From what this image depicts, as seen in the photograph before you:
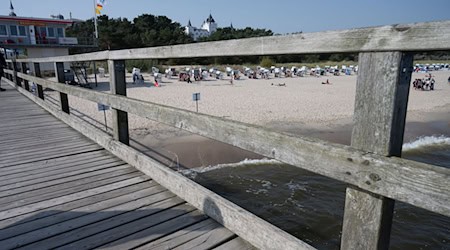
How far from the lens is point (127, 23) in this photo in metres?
57.8

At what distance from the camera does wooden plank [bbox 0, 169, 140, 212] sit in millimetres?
2447

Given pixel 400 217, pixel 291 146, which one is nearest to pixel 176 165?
pixel 400 217

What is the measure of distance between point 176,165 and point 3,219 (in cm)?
586

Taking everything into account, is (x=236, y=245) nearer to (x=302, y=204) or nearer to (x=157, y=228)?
(x=157, y=228)

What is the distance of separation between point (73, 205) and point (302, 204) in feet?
15.8

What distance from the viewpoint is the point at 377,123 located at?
114 centimetres

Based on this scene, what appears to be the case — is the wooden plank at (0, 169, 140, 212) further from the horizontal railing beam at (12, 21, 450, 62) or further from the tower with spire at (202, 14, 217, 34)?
the tower with spire at (202, 14, 217, 34)

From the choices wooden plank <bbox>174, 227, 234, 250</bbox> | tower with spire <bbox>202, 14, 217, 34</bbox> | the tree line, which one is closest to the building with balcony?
the tree line

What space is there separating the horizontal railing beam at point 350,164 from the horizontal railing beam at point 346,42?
409 millimetres

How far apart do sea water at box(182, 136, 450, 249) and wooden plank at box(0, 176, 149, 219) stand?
3473 millimetres

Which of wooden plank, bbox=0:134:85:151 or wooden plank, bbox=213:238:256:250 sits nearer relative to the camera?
wooden plank, bbox=213:238:256:250

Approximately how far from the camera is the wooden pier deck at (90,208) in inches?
76.3

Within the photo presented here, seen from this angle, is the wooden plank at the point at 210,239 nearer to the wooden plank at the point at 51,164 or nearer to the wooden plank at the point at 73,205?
the wooden plank at the point at 73,205

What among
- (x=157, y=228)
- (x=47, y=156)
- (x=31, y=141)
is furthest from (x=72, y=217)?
(x=31, y=141)
